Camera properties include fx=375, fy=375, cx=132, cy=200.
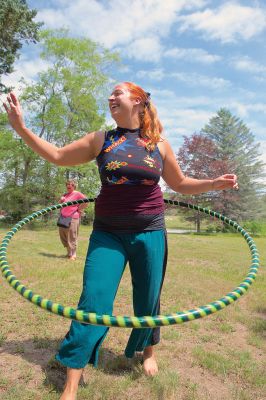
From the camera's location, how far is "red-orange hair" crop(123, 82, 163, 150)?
3.12 m

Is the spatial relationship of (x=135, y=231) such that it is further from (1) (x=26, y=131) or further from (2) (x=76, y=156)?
(1) (x=26, y=131)

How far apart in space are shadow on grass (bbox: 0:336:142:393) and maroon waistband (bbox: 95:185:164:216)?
1581 millimetres


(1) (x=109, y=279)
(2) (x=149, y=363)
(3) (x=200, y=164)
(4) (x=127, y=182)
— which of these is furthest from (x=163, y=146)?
(3) (x=200, y=164)

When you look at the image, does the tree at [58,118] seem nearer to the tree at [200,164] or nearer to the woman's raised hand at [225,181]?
the tree at [200,164]

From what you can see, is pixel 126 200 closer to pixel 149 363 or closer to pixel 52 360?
pixel 149 363

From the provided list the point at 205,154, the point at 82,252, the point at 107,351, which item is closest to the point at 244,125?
the point at 205,154

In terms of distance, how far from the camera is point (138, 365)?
3721 millimetres

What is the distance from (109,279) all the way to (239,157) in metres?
45.1

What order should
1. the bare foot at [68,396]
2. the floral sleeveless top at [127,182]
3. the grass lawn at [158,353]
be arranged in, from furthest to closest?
the grass lawn at [158,353], the floral sleeveless top at [127,182], the bare foot at [68,396]

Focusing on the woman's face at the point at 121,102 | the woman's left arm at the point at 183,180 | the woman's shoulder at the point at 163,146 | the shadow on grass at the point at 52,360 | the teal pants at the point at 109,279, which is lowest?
the shadow on grass at the point at 52,360

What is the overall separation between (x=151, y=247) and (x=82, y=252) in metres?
9.20

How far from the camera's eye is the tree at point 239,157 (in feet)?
138

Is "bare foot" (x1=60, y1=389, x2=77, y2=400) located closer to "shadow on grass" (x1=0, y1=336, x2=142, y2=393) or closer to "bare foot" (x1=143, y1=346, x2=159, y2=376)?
"shadow on grass" (x1=0, y1=336, x2=142, y2=393)


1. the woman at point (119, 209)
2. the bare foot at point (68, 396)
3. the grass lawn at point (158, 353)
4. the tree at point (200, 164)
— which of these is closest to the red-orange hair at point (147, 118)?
the woman at point (119, 209)
